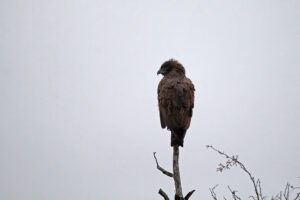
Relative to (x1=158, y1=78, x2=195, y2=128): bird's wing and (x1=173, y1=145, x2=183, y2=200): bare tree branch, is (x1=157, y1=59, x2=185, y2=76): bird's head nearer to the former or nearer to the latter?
(x1=158, y1=78, x2=195, y2=128): bird's wing

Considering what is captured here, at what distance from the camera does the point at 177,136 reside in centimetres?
488

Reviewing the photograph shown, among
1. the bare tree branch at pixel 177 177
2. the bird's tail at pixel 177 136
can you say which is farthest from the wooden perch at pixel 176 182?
the bird's tail at pixel 177 136

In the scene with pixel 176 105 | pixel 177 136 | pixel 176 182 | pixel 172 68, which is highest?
pixel 172 68

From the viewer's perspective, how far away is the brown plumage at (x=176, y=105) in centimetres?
511

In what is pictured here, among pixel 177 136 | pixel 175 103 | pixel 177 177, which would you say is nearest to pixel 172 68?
pixel 175 103

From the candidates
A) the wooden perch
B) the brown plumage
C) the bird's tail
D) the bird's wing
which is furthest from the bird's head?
the wooden perch

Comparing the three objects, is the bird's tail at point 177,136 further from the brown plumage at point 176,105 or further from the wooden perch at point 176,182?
the wooden perch at point 176,182

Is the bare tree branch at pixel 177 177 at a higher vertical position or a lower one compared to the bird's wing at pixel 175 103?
lower

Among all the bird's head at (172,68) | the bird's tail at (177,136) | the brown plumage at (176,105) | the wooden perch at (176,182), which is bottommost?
the wooden perch at (176,182)

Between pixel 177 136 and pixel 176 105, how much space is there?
2.05 feet

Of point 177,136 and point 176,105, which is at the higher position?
point 176,105

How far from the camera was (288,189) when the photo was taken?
328 cm

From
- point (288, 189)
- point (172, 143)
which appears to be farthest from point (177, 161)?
point (288, 189)

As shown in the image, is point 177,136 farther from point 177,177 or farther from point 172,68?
point 172,68
